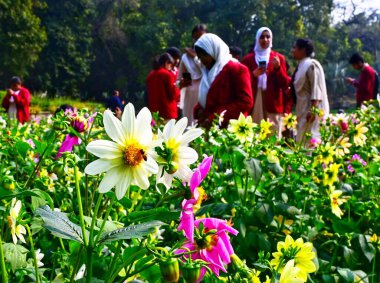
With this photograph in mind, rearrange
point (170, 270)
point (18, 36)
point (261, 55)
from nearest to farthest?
point (170, 270), point (261, 55), point (18, 36)

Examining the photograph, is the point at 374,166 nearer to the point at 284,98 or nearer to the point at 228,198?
the point at 228,198

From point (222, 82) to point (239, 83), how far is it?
0.09 m

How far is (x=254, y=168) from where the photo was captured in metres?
1.41

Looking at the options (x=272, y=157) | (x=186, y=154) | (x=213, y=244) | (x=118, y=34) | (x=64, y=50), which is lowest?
(x=64, y=50)

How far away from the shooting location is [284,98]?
4617mm

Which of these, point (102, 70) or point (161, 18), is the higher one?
point (161, 18)

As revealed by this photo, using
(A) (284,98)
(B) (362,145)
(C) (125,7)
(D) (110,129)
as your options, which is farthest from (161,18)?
(D) (110,129)

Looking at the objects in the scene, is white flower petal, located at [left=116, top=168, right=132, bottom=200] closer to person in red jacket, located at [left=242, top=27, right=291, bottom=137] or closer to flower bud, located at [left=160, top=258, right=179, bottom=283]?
flower bud, located at [left=160, top=258, right=179, bottom=283]

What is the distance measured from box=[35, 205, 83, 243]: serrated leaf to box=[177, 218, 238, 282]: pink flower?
0.12 meters

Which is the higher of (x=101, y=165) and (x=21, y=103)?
(x=101, y=165)

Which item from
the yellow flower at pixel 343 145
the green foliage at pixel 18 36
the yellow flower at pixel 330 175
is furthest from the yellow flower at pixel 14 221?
the green foliage at pixel 18 36

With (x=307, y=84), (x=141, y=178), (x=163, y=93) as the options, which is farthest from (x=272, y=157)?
(x=163, y=93)

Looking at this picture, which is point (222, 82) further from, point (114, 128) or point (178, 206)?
point (114, 128)

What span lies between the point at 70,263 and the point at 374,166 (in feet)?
4.21
